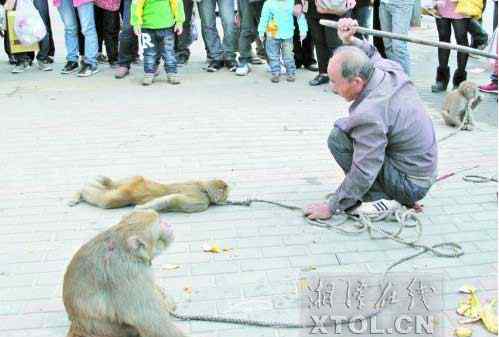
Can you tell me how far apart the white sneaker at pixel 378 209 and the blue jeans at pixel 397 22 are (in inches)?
145

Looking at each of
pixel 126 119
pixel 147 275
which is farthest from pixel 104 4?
pixel 147 275

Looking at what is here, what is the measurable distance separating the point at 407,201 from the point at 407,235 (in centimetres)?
32

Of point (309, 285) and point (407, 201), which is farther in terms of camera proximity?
point (407, 201)

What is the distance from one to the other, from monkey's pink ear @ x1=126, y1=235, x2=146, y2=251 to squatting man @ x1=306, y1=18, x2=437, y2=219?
1.83 m

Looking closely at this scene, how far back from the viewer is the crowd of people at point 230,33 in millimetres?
8352

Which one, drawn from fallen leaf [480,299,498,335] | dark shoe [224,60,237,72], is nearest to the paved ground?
fallen leaf [480,299,498,335]

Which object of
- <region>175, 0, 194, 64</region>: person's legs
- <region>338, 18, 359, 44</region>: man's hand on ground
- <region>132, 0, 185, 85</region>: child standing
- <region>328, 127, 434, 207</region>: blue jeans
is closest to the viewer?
<region>328, 127, 434, 207</region>: blue jeans

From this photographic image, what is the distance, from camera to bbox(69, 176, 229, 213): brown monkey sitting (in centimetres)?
504

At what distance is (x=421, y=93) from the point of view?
28.1ft

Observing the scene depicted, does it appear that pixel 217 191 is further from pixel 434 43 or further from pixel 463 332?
pixel 463 332

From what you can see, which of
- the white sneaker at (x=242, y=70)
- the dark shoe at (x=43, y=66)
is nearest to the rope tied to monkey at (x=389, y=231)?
the white sneaker at (x=242, y=70)

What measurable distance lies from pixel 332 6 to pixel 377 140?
4013 millimetres

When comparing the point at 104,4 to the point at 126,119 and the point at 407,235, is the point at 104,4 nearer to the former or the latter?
the point at 126,119

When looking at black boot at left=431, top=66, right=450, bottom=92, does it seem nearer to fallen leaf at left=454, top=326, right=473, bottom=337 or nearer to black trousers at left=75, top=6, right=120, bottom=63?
black trousers at left=75, top=6, right=120, bottom=63
